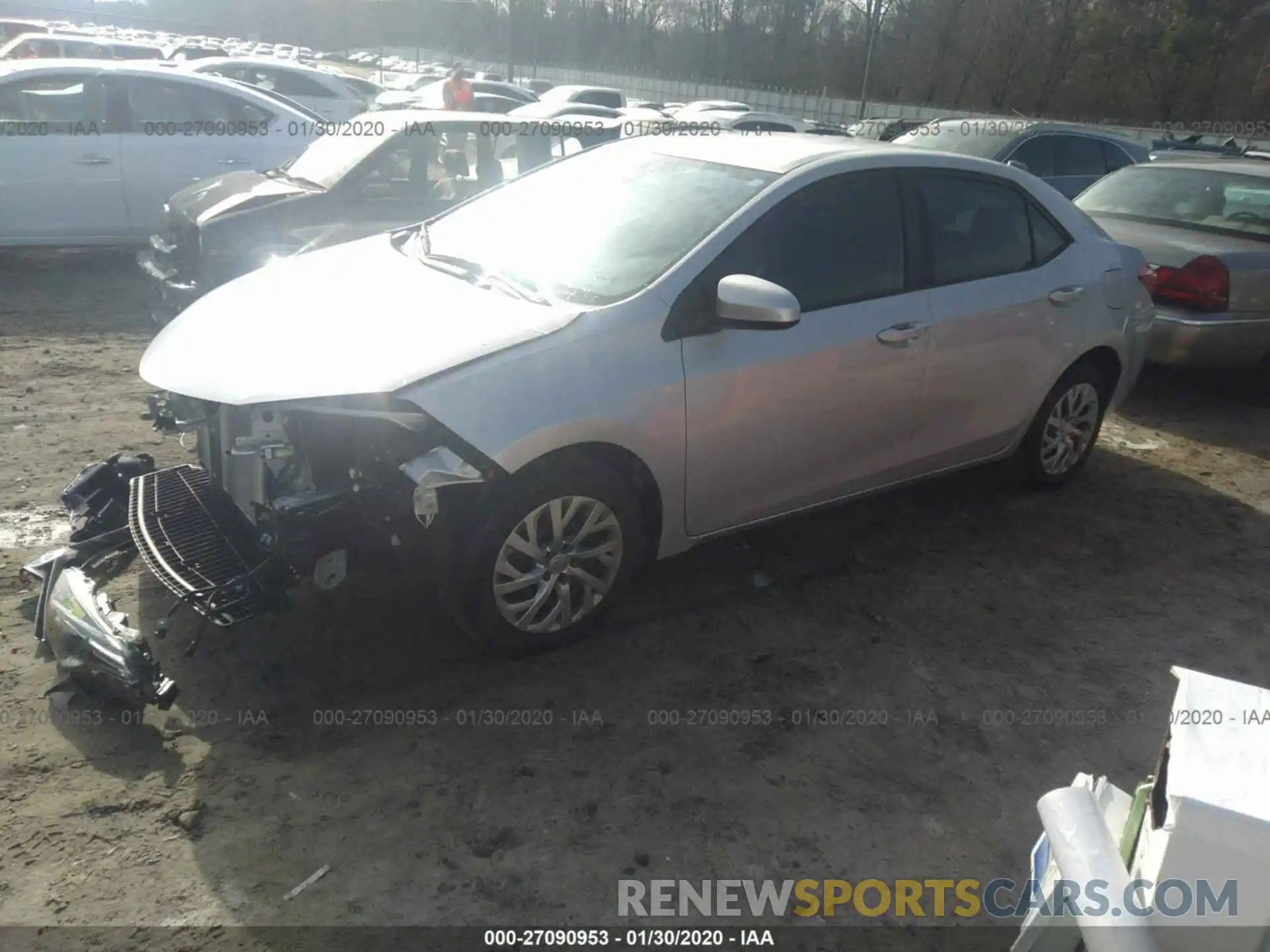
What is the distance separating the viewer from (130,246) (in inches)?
352

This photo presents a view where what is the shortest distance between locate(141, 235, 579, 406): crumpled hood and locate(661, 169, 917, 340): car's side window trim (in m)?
0.35

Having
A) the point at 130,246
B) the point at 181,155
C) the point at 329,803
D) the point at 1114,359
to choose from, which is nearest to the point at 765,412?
the point at 329,803

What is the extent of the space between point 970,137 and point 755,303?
26.1 ft

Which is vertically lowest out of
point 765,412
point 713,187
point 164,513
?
point 164,513

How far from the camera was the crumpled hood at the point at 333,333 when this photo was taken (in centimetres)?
306

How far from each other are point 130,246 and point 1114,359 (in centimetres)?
821

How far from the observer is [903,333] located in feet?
13.1

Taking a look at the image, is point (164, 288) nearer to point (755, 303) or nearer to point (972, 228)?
point (755, 303)

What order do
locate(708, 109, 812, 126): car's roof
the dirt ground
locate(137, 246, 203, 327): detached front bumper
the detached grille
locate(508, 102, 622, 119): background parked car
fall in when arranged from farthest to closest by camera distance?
locate(508, 102, 622, 119): background parked car
locate(708, 109, 812, 126): car's roof
locate(137, 246, 203, 327): detached front bumper
the detached grille
the dirt ground

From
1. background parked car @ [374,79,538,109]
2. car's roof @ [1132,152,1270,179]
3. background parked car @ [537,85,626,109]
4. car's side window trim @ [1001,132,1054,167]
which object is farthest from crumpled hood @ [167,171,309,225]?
background parked car @ [537,85,626,109]

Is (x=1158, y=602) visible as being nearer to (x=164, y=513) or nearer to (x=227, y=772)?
(x=227, y=772)

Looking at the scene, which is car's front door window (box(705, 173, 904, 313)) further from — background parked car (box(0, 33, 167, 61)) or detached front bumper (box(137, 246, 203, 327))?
background parked car (box(0, 33, 167, 61))

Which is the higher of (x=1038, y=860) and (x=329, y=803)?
(x=1038, y=860)

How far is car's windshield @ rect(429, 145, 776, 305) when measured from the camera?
359 cm
